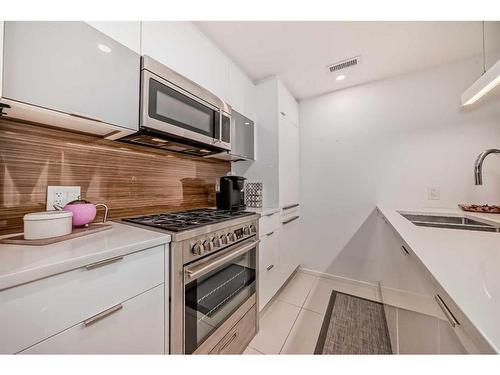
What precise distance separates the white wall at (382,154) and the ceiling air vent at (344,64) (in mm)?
471

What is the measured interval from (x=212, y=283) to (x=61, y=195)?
0.91m

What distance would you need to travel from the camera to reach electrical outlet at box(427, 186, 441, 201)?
1.80m

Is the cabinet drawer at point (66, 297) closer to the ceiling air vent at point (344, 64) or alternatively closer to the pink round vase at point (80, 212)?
the pink round vase at point (80, 212)

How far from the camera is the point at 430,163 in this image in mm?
1836

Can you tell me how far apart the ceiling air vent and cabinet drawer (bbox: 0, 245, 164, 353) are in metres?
2.13

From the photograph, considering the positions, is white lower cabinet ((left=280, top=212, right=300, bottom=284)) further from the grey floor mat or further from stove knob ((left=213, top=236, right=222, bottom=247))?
stove knob ((left=213, top=236, right=222, bottom=247))

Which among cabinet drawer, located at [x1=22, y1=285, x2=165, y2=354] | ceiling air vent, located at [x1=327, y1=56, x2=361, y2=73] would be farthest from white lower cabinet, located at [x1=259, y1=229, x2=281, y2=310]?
ceiling air vent, located at [x1=327, y1=56, x2=361, y2=73]

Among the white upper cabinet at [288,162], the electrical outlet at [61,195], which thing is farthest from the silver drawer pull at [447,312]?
the electrical outlet at [61,195]

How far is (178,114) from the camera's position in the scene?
45.3 inches

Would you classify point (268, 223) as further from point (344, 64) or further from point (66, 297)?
point (344, 64)

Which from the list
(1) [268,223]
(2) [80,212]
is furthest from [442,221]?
(2) [80,212]

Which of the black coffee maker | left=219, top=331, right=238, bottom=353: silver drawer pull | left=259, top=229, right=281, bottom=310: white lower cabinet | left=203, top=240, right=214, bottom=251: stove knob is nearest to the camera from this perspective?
left=203, top=240, right=214, bottom=251: stove knob

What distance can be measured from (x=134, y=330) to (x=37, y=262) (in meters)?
0.41

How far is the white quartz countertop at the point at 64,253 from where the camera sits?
0.48m
